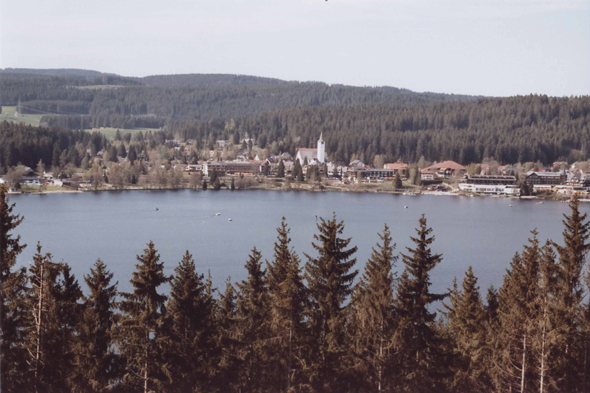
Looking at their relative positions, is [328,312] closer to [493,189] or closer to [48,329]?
[48,329]

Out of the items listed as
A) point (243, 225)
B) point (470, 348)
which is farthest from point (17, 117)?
point (470, 348)

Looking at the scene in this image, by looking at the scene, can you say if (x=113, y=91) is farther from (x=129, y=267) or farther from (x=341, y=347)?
(x=341, y=347)

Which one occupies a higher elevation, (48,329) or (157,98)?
(157,98)

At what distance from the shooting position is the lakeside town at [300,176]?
30641 mm

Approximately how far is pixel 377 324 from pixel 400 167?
108 ft

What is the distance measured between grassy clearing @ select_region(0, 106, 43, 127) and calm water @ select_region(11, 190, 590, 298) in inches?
908

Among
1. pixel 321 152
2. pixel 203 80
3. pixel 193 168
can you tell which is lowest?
pixel 193 168

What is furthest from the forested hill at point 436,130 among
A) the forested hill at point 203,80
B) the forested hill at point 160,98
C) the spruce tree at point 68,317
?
the forested hill at point 203,80

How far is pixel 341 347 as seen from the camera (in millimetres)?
4988

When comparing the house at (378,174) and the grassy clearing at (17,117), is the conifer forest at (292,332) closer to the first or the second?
the house at (378,174)

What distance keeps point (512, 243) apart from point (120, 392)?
1387 centimetres

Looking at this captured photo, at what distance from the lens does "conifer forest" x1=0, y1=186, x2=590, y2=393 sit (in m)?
4.52

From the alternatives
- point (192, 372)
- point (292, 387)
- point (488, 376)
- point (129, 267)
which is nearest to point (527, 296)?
point (488, 376)

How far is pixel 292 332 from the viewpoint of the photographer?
16.7 feet
